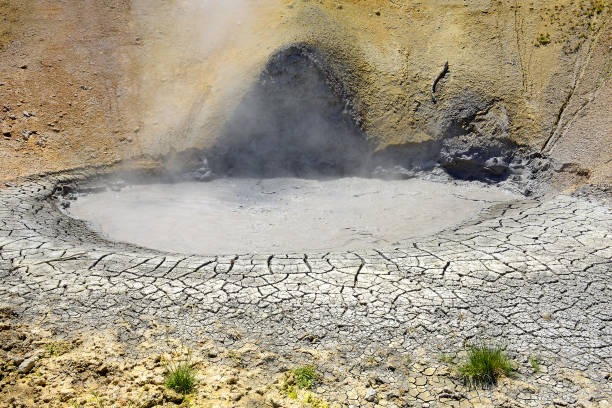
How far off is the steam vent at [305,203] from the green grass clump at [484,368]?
16mm

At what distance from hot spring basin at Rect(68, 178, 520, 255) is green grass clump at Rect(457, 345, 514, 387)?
2454mm

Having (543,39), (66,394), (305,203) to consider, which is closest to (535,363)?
(66,394)

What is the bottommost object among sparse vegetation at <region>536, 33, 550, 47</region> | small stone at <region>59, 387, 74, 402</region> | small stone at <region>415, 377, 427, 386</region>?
small stone at <region>59, 387, 74, 402</region>

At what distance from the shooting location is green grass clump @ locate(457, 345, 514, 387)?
3814mm

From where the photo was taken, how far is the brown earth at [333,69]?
919 cm

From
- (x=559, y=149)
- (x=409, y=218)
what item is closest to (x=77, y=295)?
(x=409, y=218)

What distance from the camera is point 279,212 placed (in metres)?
8.05

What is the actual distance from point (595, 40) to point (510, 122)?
238 centimetres

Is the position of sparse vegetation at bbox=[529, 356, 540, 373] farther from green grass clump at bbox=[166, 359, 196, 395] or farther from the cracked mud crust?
green grass clump at bbox=[166, 359, 196, 395]

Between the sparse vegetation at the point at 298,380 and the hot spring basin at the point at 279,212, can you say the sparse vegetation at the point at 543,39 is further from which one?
the sparse vegetation at the point at 298,380

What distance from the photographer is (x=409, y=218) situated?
7570mm

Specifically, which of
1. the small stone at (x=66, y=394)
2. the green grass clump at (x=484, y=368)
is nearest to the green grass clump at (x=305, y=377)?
the green grass clump at (x=484, y=368)

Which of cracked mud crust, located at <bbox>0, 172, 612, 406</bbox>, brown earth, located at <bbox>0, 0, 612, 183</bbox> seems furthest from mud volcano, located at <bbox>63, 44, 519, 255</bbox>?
cracked mud crust, located at <bbox>0, 172, 612, 406</bbox>

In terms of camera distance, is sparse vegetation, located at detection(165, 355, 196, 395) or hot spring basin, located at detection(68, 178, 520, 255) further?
hot spring basin, located at detection(68, 178, 520, 255)
